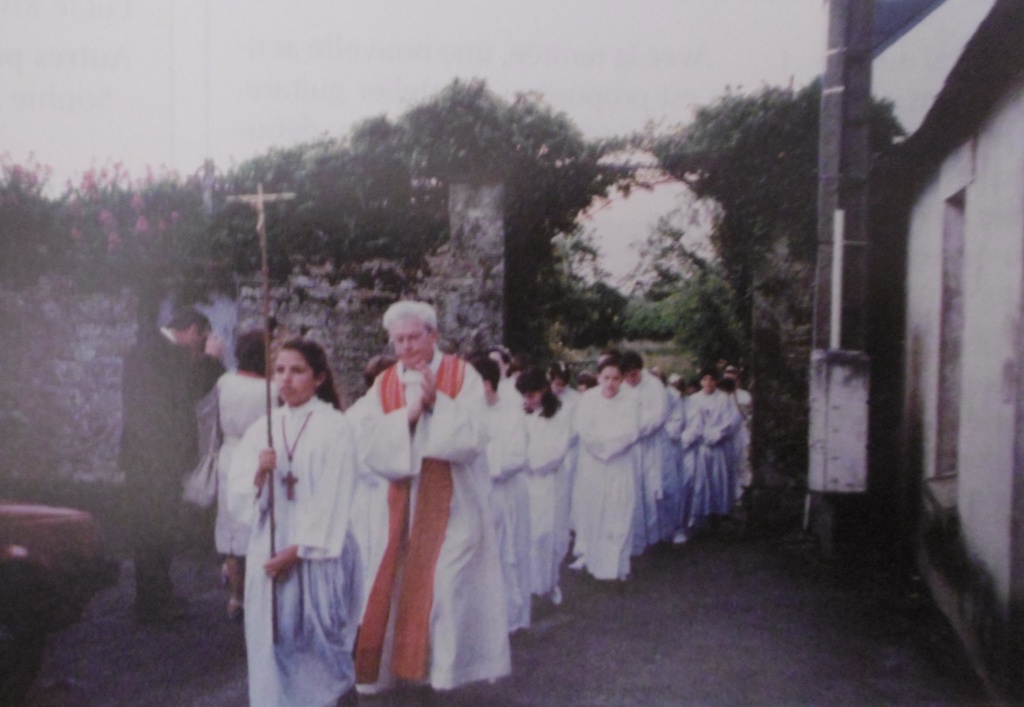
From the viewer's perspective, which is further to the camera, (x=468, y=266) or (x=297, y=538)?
(x=468, y=266)

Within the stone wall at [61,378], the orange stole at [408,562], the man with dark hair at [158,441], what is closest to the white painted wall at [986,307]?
the orange stole at [408,562]

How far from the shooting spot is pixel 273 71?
12.5 feet

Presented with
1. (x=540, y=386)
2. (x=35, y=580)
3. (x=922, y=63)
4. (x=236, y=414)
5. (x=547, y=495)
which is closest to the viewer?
(x=35, y=580)

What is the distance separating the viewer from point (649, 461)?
22.3 feet

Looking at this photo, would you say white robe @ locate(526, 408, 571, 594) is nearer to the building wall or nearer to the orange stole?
the orange stole

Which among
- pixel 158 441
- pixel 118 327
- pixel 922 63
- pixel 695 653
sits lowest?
pixel 695 653

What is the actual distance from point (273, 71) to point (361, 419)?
1240 millimetres

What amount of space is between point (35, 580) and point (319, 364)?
1129 millimetres

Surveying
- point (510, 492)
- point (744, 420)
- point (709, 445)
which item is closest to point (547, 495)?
point (510, 492)

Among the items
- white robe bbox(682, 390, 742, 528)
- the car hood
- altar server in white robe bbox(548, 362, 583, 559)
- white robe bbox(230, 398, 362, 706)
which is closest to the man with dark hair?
the car hood

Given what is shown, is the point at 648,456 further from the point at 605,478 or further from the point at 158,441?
the point at 158,441

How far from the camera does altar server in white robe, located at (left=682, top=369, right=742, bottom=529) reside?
454 centimetres

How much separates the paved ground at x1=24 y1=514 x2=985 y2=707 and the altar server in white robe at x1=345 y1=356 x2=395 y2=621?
488 mm

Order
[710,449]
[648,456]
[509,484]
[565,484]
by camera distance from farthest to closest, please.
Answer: [648,456], [710,449], [565,484], [509,484]
